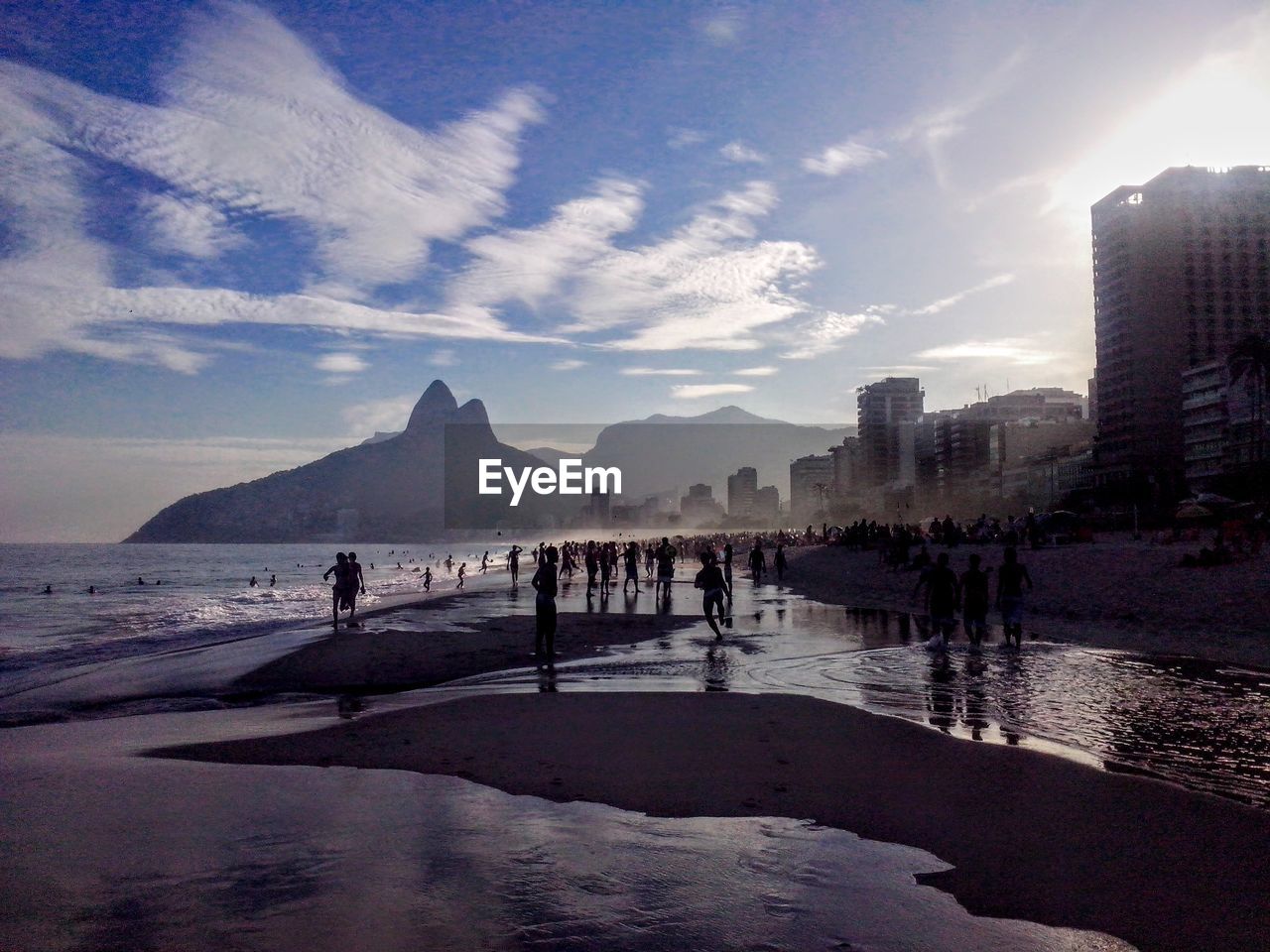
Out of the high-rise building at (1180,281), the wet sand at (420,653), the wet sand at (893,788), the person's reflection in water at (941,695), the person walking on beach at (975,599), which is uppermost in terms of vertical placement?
the high-rise building at (1180,281)

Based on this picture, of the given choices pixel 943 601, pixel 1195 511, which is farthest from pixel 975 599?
pixel 1195 511

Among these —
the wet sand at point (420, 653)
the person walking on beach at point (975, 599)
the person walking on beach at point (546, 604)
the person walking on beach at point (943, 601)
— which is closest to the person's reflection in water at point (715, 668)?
the wet sand at point (420, 653)

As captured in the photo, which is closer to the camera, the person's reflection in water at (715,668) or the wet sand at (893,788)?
the wet sand at (893,788)

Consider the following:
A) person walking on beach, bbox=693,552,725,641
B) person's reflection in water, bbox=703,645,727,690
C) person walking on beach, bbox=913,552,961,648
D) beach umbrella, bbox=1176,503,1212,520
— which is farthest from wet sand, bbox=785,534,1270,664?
beach umbrella, bbox=1176,503,1212,520

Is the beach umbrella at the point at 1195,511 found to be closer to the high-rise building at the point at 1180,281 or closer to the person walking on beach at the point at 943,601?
the person walking on beach at the point at 943,601

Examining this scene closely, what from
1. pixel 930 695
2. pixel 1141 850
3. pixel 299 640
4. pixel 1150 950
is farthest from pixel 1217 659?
pixel 299 640

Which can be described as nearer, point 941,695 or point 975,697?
point 975,697

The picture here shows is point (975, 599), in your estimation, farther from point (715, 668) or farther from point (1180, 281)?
point (1180, 281)
